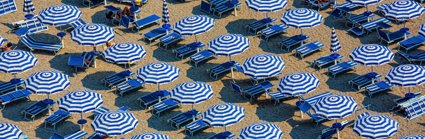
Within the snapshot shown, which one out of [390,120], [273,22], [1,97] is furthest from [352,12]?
[1,97]

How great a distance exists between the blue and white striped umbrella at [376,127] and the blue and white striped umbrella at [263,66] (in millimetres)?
5439

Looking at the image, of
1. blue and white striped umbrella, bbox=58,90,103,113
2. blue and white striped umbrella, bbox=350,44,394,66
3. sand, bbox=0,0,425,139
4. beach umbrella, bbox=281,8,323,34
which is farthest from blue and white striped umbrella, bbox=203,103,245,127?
beach umbrella, bbox=281,8,323,34

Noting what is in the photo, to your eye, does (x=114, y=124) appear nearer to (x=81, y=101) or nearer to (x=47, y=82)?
(x=81, y=101)

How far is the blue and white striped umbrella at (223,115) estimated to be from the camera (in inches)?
1881

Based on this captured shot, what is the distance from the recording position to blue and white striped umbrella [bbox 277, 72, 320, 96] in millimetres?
49750

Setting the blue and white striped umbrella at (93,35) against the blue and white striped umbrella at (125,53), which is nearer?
the blue and white striped umbrella at (125,53)

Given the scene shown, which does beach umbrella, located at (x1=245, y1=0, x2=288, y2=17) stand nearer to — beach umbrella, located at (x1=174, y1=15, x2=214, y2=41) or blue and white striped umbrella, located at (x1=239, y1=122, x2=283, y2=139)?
beach umbrella, located at (x1=174, y1=15, x2=214, y2=41)

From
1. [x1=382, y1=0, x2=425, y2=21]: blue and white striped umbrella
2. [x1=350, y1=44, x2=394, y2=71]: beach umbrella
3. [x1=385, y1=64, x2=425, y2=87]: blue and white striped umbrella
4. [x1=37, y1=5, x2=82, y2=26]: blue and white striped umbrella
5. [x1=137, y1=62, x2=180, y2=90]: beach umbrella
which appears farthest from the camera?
[x1=382, y1=0, x2=425, y2=21]: blue and white striped umbrella

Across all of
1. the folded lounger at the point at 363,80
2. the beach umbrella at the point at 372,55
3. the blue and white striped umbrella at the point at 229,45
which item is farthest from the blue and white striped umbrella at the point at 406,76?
the blue and white striped umbrella at the point at 229,45

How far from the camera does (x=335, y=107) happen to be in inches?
1895

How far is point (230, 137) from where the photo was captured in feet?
159

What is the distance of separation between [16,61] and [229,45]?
31.8ft

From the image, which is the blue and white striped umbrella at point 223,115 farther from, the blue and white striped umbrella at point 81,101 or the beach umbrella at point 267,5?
the beach umbrella at point 267,5

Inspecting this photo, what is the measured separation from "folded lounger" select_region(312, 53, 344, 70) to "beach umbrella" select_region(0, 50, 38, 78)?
1308cm
